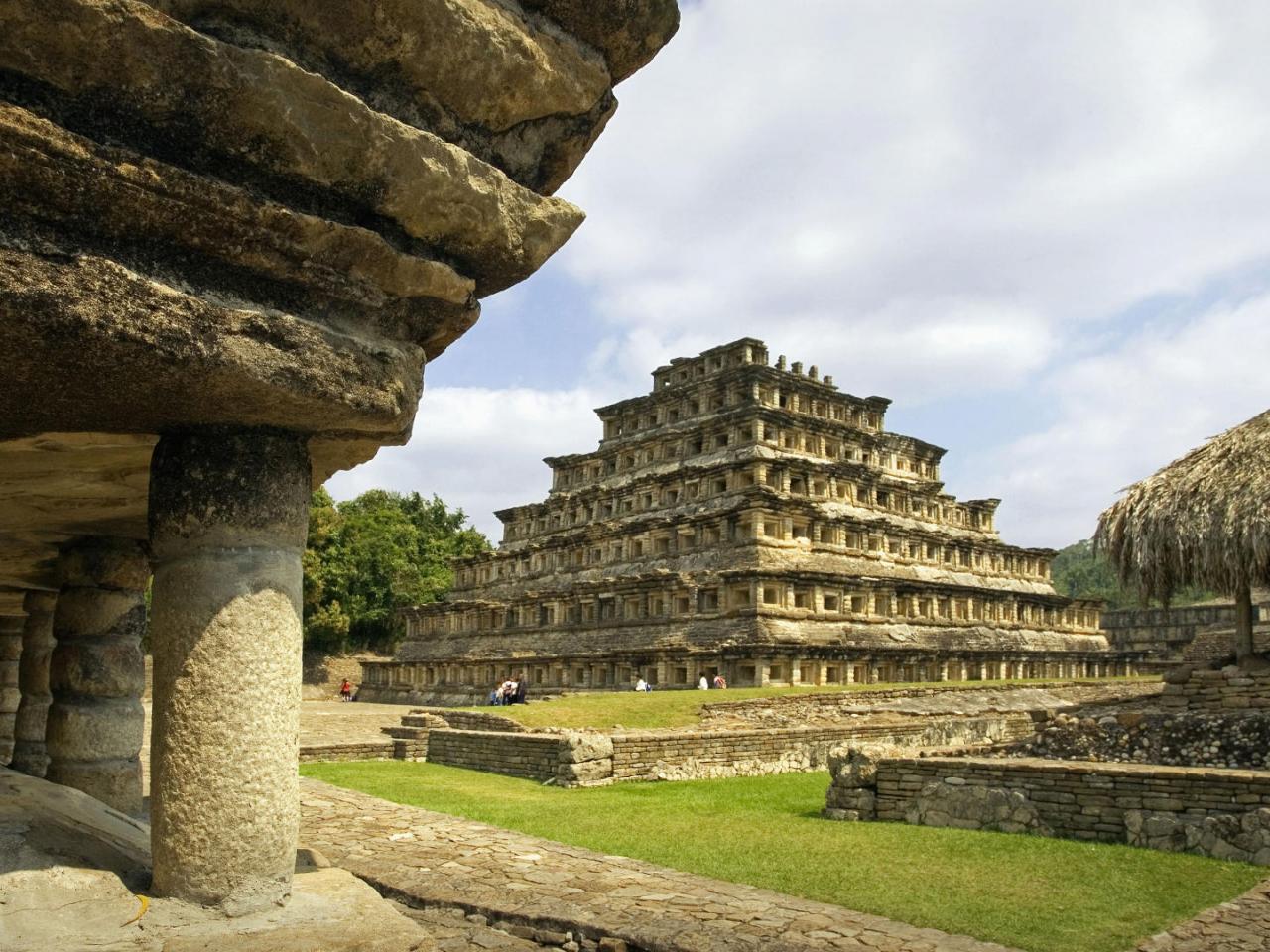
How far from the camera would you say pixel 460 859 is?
307 inches

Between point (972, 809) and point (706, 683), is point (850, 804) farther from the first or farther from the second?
point (706, 683)

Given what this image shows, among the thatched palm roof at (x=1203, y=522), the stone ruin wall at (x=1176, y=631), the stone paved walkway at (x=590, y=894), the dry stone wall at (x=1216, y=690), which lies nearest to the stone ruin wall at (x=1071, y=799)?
the stone paved walkway at (x=590, y=894)

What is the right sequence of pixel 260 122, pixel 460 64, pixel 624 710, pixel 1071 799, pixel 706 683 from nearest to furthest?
pixel 260 122 → pixel 460 64 → pixel 1071 799 → pixel 624 710 → pixel 706 683

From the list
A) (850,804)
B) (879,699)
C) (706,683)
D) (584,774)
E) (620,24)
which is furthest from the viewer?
(706,683)

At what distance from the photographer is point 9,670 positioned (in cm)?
1131

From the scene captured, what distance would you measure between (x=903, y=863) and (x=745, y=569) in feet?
79.7

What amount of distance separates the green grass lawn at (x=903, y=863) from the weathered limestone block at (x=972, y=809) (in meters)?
0.24

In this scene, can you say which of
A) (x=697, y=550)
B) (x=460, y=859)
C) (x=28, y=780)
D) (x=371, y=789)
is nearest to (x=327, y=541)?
(x=697, y=550)

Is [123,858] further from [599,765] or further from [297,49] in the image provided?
[599,765]

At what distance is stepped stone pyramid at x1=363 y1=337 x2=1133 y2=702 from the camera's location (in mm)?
32750

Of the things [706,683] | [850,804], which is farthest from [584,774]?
[706,683]

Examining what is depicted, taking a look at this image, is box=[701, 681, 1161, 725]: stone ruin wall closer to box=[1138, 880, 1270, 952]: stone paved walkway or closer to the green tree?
box=[1138, 880, 1270, 952]: stone paved walkway

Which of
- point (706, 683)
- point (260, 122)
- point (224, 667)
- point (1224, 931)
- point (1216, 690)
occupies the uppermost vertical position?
point (260, 122)

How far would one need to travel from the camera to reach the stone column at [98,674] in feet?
19.0
